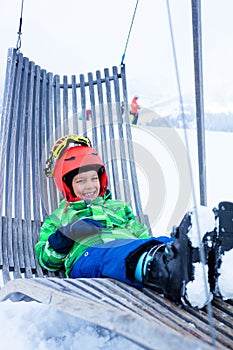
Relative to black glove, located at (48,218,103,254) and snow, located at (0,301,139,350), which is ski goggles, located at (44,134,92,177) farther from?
snow, located at (0,301,139,350)

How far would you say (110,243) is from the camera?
1864 millimetres

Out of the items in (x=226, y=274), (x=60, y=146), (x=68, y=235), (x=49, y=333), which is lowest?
(x=49, y=333)

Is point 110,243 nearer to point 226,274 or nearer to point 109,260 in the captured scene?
point 109,260

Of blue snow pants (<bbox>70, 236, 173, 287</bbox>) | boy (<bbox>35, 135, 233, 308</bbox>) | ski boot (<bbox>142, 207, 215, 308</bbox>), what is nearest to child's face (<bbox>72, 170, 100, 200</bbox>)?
boy (<bbox>35, 135, 233, 308</bbox>)

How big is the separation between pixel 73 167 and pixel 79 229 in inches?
17.7

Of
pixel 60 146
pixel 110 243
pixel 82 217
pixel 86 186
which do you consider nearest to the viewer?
pixel 110 243

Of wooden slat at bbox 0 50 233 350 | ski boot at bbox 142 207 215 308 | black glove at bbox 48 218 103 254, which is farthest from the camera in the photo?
black glove at bbox 48 218 103 254

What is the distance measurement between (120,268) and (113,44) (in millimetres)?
12138

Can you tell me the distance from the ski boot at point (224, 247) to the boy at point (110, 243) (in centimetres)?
1

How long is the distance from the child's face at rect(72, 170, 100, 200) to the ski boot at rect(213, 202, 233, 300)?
0.93 m

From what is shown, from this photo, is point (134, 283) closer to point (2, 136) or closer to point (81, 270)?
point (81, 270)

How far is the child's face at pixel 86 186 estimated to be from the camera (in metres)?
2.25

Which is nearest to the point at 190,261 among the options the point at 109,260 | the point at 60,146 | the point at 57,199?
the point at 109,260

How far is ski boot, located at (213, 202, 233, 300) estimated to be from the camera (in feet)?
4.60
